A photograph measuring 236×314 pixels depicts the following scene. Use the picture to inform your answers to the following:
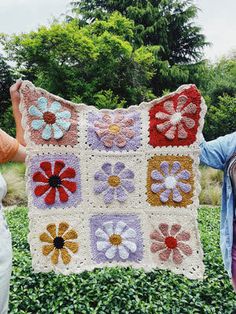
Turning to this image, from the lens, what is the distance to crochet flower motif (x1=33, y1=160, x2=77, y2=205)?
7.75 feet

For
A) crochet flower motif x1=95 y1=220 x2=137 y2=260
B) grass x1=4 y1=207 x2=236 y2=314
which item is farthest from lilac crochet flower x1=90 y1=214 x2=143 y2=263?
grass x1=4 y1=207 x2=236 y2=314

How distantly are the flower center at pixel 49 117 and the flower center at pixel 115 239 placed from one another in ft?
2.25

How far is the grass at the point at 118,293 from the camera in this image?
3.00 m

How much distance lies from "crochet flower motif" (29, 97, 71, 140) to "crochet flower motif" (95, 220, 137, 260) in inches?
21.7

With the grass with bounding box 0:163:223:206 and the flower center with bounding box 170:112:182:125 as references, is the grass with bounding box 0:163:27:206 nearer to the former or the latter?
the grass with bounding box 0:163:223:206

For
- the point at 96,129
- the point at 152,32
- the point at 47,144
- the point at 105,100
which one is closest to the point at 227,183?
the point at 96,129

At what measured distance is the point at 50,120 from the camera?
2.36 metres

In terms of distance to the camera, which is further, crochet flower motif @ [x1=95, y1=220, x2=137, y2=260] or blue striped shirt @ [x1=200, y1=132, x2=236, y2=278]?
crochet flower motif @ [x1=95, y1=220, x2=137, y2=260]

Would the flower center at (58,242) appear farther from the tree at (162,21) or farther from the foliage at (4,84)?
the tree at (162,21)

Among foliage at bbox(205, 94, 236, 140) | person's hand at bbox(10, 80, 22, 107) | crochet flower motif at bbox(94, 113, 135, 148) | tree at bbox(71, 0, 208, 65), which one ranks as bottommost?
crochet flower motif at bbox(94, 113, 135, 148)

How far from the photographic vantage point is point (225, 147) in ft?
6.73

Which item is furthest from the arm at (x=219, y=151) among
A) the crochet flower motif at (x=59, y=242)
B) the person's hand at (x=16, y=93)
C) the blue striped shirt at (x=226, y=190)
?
the person's hand at (x=16, y=93)

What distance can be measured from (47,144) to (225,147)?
35.8 inches

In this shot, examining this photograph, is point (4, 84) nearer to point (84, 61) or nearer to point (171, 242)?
point (84, 61)
